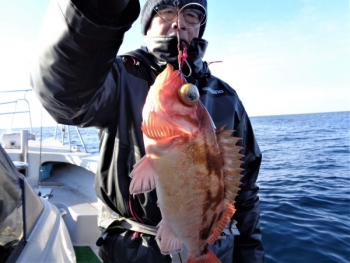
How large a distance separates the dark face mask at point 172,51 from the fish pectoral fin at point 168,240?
3.76 ft

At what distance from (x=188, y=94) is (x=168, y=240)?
2.61 ft

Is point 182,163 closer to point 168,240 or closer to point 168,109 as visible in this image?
point 168,109

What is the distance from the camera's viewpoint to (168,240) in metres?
1.44

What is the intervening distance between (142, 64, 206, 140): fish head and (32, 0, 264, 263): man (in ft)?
0.85

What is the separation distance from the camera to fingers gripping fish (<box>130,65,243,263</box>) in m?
1.29

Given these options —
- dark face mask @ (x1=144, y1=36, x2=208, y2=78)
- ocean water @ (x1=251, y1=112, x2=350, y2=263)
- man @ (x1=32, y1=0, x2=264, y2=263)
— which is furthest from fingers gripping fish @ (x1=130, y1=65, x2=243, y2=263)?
ocean water @ (x1=251, y1=112, x2=350, y2=263)

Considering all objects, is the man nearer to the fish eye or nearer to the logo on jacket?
the logo on jacket

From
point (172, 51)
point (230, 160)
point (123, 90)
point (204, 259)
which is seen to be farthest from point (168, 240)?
point (172, 51)

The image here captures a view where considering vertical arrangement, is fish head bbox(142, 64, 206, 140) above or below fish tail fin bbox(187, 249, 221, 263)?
above

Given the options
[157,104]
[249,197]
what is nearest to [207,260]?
[157,104]

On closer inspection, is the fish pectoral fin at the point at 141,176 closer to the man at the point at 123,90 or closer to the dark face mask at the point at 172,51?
the man at the point at 123,90

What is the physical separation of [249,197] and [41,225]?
70.5 inches

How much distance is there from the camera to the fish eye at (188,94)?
48.4 inches

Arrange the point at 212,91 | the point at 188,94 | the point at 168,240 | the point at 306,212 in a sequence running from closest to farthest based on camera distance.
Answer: the point at 188,94
the point at 168,240
the point at 212,91
the point at 306,212
